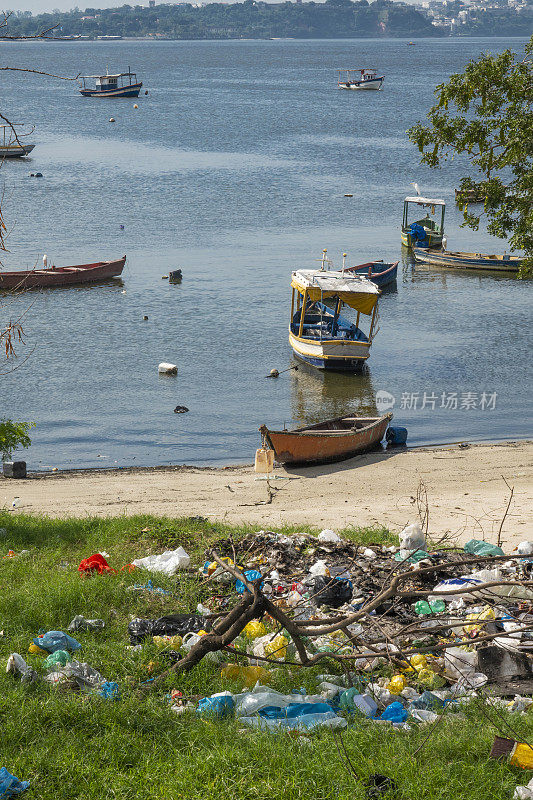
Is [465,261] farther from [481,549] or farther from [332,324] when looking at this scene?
[481,549]

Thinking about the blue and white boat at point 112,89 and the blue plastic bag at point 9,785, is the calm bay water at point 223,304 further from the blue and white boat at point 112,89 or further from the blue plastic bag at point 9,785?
the blue and white boat at point 112,89

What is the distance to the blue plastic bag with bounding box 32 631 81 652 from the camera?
6258 millimetres

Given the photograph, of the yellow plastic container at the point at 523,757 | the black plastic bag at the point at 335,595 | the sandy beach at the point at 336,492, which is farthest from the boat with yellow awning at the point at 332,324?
the yellow plastic container at the point at 523,757

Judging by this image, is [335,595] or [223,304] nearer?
[335,595]

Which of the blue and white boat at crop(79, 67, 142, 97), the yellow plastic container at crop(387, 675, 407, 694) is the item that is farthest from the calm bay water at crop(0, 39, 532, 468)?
the blue and white boat at crop(79, 67, 142, 97)

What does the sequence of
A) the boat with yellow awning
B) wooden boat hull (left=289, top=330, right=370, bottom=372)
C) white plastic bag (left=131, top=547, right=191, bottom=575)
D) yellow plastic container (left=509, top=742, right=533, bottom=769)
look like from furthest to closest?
wooden boat hull (left=289, top=330, right=370, bottom=372) → the boat with yellow awning → white plastic bag (left=131, top=547, right=191, bottom=575) → yellow plastic container (left=509, top=742, right=533, bottom=769)

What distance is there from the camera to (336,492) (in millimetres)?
13656

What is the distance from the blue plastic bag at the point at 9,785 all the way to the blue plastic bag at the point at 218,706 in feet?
4.03

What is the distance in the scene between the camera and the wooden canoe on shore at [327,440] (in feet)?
48.1

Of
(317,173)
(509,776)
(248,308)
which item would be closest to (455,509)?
(509,776)

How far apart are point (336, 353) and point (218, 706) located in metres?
16.5

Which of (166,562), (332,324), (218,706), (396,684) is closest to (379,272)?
(332,324)

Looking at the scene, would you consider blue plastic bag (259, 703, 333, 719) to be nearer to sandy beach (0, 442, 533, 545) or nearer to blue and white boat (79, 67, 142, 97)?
sandy beach (0, 442, 533, 545)

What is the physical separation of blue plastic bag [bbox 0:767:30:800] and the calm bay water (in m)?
12.0
